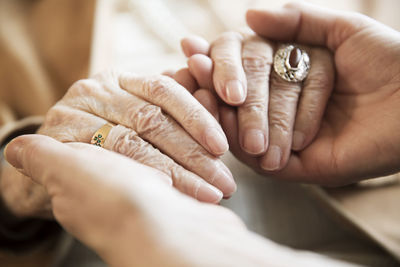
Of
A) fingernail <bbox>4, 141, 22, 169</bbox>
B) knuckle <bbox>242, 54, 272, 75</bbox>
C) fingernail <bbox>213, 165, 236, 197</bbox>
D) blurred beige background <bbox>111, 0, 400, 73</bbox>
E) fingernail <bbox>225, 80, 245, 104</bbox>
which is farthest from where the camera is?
blurred beige background <bbox>111, 0, 400, 73</bbox>

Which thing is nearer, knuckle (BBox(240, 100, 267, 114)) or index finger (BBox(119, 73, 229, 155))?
index finger (BBox(119, 73, 229, 155))

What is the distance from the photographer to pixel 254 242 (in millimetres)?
451

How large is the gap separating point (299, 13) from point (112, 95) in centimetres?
60

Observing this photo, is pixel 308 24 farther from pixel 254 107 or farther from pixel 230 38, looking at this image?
pixel 254 107

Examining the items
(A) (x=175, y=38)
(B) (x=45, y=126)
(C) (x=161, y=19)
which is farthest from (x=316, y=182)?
(C) (x=161, y=19)

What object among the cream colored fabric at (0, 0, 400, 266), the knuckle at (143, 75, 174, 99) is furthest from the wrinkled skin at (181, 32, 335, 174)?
the cream colored fabric at (0, 0, 400, 266)

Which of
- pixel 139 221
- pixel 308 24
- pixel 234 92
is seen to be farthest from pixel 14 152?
pixel 308 24

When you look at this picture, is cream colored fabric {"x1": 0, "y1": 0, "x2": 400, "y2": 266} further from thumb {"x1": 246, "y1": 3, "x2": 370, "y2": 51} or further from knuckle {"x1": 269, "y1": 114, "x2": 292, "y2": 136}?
thumb {"x1": 246, "y1": 3, "x2": 370, "y2": 51}

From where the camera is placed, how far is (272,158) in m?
0.82

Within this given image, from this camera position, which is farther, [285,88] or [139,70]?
[139,70]

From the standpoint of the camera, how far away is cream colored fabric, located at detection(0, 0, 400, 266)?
3.22 feet

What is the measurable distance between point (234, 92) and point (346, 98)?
38cm

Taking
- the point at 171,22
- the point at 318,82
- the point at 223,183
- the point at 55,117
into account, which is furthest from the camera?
the point at 171,22

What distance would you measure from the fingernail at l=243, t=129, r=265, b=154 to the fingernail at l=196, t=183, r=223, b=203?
187mm
